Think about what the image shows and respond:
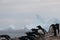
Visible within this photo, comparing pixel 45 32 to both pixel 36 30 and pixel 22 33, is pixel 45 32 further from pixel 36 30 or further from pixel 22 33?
pixel 22 33

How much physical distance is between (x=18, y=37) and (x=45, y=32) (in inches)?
168

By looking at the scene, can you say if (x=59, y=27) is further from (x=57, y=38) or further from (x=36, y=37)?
(x=36, y=37)

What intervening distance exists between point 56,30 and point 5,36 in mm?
7138

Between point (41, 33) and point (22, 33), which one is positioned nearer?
point (41, 33)

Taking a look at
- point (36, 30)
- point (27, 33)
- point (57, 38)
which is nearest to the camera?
point (57, 38)

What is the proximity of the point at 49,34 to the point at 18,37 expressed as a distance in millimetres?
6094

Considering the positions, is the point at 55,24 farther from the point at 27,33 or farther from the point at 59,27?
the point at 27,33

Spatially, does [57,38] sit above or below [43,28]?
below

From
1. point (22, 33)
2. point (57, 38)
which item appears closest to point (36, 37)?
point (22, 33)

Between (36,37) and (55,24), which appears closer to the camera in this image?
(55,24)

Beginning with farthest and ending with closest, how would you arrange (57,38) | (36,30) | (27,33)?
1. (27,33)
2. (36,30)
3. (57,38)

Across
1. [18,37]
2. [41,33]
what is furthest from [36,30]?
[18,37]

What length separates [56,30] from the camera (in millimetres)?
21750

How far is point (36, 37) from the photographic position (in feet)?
82.3
